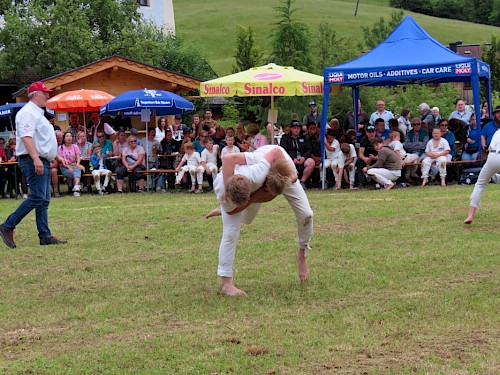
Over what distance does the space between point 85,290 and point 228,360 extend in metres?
2.81

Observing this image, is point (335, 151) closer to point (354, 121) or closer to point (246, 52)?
point (354, 121)

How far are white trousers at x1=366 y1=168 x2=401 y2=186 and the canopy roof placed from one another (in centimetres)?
198

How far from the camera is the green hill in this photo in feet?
289

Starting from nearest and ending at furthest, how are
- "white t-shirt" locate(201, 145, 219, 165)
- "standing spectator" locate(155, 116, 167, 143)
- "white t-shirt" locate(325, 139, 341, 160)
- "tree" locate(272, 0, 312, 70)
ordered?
"white t-shirt" locate(325, 139, 341, 160), "white t-shirt" locate(201, 145, 219, 165), "standing spectator" locate(155, 116, 167, 143), "tree" locate(272, 0, 312, 70)

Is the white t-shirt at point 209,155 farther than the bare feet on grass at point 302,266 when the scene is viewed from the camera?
Yes

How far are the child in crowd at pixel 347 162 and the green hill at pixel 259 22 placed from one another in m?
62.1

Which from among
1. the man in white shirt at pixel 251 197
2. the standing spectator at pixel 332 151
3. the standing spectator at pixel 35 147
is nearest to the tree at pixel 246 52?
the standing spectator at pixel 332 151

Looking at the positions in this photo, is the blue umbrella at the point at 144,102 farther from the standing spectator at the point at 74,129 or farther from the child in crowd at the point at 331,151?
the child in crowd at the point at 331,151

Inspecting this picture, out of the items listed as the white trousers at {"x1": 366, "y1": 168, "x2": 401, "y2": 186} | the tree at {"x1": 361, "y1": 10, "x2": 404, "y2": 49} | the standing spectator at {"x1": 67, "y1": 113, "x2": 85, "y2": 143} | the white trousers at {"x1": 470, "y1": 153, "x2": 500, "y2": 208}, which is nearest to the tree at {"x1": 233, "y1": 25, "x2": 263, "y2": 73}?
the tree at {"x1": 361, "y1": 10, "x2": 404, "y2": 49}

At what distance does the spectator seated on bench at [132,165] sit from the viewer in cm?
1844

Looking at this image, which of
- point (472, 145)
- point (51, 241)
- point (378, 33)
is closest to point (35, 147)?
point (51, 241)

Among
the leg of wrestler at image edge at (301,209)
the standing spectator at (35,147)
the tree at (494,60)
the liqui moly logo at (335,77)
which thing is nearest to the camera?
the leg of wrestler at image edge at (301,209)

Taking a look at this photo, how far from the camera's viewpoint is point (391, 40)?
18828 mm

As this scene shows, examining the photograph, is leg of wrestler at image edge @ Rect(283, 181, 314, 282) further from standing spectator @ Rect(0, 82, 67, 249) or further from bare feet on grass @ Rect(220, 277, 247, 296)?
standing spectator @ Rect(0, 82, 67, 249)
